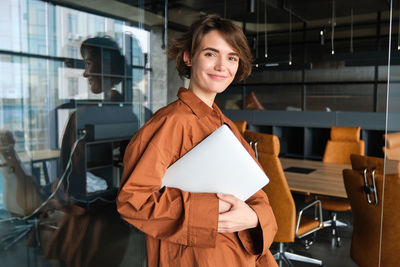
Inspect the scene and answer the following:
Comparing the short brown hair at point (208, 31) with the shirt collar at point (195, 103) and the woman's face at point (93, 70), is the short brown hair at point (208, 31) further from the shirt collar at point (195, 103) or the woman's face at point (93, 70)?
the woman's face at point (93, 70)

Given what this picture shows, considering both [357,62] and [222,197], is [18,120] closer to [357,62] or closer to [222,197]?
[222,197]

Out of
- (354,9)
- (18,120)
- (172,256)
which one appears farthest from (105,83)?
(354,9)

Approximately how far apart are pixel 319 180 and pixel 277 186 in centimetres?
71

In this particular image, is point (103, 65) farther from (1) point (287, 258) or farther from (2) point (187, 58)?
(1) point (287, 258)

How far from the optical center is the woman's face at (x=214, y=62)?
1025 mm

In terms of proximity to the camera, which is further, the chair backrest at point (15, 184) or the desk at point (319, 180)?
the desk at point (319, 180)

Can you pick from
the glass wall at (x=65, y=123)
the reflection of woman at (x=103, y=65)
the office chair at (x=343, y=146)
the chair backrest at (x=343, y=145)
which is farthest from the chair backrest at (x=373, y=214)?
the chair backrest at (x=343, y=145)

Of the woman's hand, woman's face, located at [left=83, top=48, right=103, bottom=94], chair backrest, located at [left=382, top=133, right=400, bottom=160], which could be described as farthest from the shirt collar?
woman's face, located at [left=83, top=48, right=103, bottom=94]

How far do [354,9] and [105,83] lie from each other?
7.65 meters

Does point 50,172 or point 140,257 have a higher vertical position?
point 50,172

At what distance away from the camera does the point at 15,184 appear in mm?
1572

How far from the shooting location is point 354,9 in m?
8.00

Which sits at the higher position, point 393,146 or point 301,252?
point 393,146

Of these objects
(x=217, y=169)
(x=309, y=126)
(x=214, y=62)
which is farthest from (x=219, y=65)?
(x=309, y=126)
